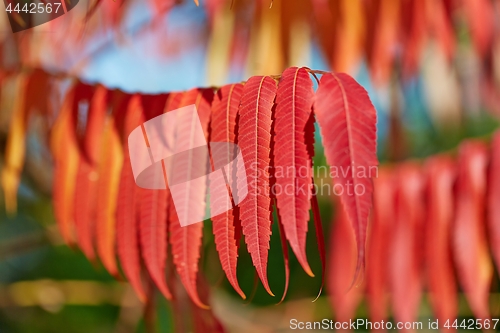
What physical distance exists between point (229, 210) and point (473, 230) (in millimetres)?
350

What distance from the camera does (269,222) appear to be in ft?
1.14

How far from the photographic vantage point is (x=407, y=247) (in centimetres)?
65

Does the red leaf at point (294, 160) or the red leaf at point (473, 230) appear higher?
the red leaf at point (294, 160)

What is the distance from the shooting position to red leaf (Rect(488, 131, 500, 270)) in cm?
52

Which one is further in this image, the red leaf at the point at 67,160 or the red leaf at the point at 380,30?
the red leaf at the point at 380,30

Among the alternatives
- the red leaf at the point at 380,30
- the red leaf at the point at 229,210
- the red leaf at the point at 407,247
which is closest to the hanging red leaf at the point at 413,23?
the red leaf at the point at 380,30

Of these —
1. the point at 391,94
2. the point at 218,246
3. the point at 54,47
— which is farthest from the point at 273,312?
Answer: the point at 218,246

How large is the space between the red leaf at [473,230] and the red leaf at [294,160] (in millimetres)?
307

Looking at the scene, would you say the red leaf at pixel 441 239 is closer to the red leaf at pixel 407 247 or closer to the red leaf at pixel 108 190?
the red leaf at pixel 407 247

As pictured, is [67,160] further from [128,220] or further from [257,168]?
[257,168]

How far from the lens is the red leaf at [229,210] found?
38cm

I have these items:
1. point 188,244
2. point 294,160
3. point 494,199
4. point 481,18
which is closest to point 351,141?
point 294,160

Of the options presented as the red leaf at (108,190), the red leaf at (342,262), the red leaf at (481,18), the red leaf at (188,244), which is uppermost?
the red leaf at (481,18)

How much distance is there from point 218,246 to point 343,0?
53 cm
